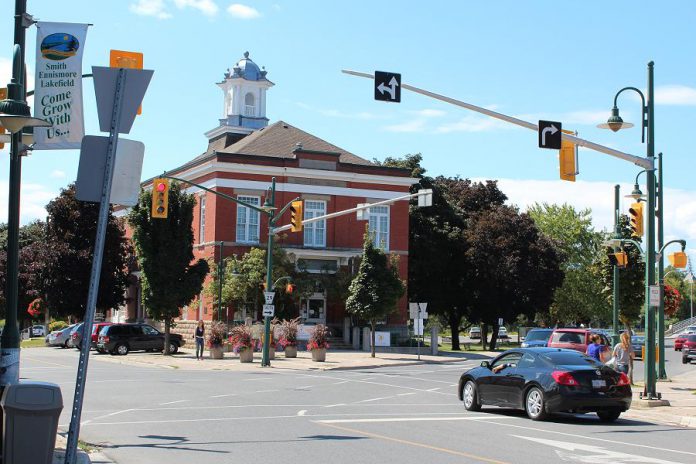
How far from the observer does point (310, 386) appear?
2586cm

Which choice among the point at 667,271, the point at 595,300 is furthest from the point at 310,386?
the point at 667,271

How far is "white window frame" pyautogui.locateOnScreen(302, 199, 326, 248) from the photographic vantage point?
175ft

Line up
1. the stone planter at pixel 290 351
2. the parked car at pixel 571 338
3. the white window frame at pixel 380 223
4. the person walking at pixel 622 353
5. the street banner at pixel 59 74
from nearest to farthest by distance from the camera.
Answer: the street banner at pixel 59 74 < the person walking at pixel 622 353 < the parked car at pixel 571 338 < the stone planter at pixel 290 351 < the white window frame at pixel 380 223

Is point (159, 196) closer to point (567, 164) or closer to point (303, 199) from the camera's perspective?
point (567, 164)

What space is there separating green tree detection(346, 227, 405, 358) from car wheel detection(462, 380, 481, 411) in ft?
83.5

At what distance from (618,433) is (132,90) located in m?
10.9

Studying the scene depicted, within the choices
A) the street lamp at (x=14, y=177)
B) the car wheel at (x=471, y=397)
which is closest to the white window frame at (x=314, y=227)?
the car wheel at (x=471, y=397)

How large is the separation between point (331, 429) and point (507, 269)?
4457 centimetres

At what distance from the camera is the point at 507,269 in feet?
192

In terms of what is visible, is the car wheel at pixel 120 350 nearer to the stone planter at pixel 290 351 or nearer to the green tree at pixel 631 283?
the stone planter at pixel 290 351

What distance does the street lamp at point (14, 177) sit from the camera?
1014cm

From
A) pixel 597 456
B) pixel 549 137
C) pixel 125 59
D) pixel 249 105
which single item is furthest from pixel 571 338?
pixel 249 105

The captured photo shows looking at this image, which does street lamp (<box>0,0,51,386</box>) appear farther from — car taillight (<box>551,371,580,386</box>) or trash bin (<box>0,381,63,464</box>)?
car taillight (<box>551,371,580,386</box>)

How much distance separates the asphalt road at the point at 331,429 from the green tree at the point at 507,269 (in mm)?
33905
